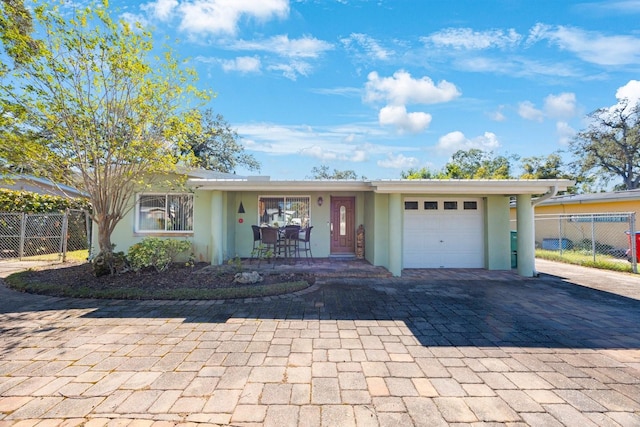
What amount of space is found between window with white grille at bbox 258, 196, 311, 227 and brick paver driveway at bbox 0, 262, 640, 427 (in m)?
4.68

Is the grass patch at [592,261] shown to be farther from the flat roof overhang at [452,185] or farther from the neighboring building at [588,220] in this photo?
the flat roof overhang at [452,185]

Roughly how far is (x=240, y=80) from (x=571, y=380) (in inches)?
481

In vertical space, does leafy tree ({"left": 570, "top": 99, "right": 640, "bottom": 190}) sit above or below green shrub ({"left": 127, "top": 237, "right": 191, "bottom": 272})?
above

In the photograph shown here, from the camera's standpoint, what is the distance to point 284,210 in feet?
32.0

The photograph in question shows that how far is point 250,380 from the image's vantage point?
266cm

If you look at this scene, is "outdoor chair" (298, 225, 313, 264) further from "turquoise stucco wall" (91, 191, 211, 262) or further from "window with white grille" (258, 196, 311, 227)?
"turquoise stucco wall" (91, 191, 211, 262)

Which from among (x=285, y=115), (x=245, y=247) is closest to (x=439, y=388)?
(x=245, y=247)

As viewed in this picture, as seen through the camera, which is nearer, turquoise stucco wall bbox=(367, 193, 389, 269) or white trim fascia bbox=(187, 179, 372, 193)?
white trim fascia bbox=(187, 179, 372, 193)

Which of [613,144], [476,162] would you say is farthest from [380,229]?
[476,162]

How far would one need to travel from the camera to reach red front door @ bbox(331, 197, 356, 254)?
32.4ft

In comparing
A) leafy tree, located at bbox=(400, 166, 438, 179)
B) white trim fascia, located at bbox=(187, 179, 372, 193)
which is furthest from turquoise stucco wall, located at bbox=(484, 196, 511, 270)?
leafy tree, located at bbox=(400, 166, 438, 179)

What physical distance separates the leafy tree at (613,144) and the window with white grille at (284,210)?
26451 millimetres

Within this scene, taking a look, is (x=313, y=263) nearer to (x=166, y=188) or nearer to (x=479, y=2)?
(x=166, y=188)

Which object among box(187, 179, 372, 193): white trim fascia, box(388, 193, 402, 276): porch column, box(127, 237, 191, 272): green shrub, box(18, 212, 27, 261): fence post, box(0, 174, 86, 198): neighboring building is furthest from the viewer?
box(18, 212, 27, 261): fence post
